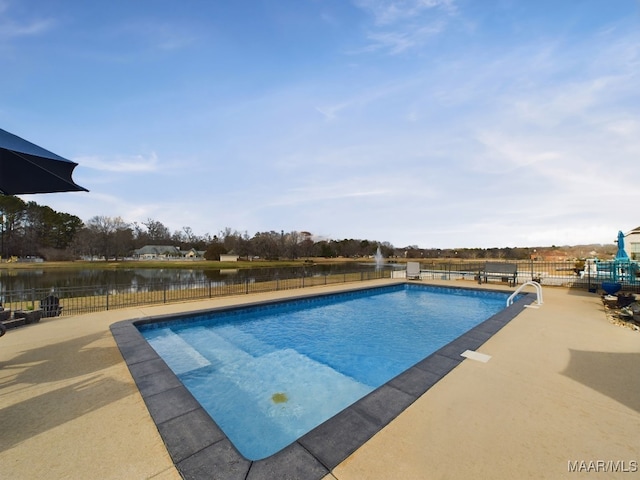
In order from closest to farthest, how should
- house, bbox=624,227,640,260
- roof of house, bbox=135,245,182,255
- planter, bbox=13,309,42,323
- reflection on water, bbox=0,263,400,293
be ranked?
1. planter, bbox=13,309,42,323
2. reflection on water, bbox=0,263,400,293
3. house, bbox=624,227,640,260
4. roof of house, bbox=135,245,182,255

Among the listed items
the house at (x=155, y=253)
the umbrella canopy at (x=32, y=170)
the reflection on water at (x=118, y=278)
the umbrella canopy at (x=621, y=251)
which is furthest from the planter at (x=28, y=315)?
the house at (x=155, y=253)

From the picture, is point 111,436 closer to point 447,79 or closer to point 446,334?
point 446,334

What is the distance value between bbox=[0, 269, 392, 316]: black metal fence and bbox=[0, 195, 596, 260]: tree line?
1317 inches

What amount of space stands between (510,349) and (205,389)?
5.69 m

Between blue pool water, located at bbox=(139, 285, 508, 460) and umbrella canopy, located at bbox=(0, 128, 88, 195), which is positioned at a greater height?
umbrella canopy, located at bbox=(0, 128, 88, 195)

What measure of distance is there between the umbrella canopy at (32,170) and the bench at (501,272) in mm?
16791

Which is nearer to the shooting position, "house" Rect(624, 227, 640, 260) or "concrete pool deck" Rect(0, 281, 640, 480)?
"concrete pool deck" Rect(0, 281, 640, 480)

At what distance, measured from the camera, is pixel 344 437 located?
8.30 feet

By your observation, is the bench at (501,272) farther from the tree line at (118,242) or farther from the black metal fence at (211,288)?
the tree line at (118,242)

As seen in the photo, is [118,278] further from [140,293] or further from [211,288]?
[211,288]

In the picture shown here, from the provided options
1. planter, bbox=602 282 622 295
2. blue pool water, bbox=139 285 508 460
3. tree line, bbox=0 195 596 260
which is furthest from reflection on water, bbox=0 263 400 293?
tree line, bbox=0 195 596 260

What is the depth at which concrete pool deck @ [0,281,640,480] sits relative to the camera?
7.09 ft

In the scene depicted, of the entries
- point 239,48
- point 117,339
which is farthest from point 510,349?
point 239,48

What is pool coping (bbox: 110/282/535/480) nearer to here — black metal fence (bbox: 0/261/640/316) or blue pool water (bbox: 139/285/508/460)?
blue pool water (bbox: 139/285/508/460)
